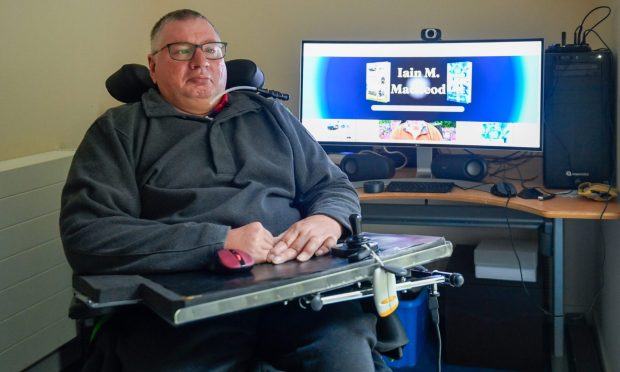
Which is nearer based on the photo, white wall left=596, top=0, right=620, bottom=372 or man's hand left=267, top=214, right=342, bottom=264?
man's hand left=267, top=214, right=342, bottom=264

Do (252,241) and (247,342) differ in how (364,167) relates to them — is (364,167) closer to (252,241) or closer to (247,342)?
(252,241)

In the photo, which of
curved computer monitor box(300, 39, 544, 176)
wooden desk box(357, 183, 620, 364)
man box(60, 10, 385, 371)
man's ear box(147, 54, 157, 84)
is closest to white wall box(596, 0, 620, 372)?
wooden desk box(357, 183, 620, 364)

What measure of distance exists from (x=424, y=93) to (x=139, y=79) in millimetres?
1077

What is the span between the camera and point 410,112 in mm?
2650

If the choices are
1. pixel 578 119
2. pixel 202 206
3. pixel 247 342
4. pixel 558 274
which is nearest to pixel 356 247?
pixel 247 342

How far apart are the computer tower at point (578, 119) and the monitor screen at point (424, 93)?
5 centimetres

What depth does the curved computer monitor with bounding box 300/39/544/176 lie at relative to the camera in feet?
8.29

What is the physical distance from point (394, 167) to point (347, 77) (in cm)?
38

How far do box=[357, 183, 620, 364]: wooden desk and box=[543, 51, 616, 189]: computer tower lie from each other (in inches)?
5.5

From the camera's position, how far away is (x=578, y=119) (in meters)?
2.45

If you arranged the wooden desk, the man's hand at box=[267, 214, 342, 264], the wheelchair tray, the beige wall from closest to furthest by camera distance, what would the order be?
1. the wheelchair tray
2. the man's hand at box=[267, 214, 342, 264]
3. the wooden desk
4. the beige wall

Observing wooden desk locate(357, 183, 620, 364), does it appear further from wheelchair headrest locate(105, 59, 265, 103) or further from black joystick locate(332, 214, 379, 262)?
black joystick locate(332, 214, 379, 262)

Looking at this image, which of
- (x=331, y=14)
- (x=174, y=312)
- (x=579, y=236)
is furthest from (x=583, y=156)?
(x=174, y=312)

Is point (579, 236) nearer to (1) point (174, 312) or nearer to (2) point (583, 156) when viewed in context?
(2) point (583, 156)
